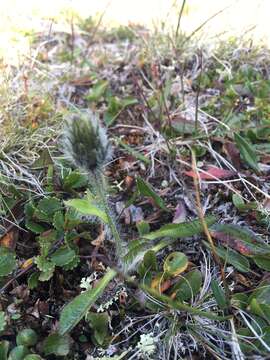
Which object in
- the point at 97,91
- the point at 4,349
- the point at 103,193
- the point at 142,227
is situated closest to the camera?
the point at 4,349

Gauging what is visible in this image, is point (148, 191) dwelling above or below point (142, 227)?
above

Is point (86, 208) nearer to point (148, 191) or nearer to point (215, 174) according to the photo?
point (148, 191)

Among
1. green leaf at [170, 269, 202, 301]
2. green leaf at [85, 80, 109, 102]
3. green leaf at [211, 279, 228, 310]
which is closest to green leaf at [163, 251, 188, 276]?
green leaf at [170, 269, 202, 301]

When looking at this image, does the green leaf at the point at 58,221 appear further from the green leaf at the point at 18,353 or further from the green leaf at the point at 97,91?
the green leaf at the point at 97,91

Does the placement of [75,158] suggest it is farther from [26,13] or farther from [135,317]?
[26,13]

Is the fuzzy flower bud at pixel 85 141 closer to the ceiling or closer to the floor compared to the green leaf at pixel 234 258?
closer to the ceiling

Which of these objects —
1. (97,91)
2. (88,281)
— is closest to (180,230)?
(88,281)

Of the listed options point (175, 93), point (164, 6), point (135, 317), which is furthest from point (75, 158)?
point (164, 6)

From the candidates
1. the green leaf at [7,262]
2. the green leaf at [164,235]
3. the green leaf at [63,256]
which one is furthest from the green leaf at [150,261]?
the green leaf at [7,262]
